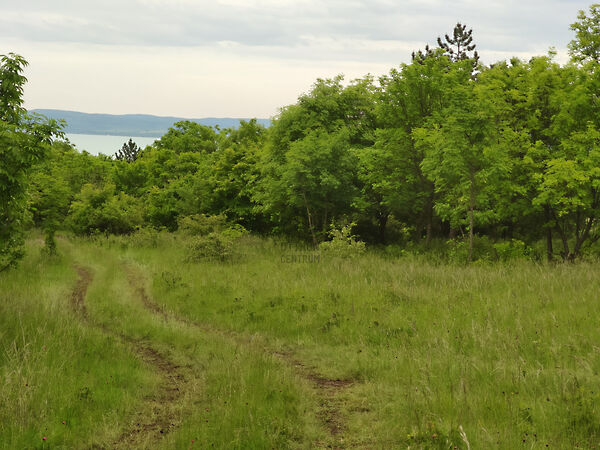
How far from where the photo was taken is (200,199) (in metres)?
36.0

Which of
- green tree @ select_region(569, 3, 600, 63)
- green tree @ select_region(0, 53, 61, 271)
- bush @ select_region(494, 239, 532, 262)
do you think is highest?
green tree @ select_region(569, 3, 600, 63)

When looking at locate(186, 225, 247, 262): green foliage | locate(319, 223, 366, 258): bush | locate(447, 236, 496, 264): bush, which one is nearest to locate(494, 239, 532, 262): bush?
locate(447, 236, 496, 264): bush

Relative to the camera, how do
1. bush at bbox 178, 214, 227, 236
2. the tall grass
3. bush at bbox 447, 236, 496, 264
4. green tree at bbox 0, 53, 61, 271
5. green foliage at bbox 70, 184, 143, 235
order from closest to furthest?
the tall grass, green tree at bbox 0, 53, 61, 271, bush at bbox 447, 236, 496, 264, bush at bbox 178, 214, 227, 236, green foliage at bbox 70, 184, 143, 235

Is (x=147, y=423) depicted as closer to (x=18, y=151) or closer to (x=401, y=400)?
(x=401, y=400)

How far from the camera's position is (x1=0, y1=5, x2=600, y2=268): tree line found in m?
17.9

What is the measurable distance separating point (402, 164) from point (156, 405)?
22325 mm

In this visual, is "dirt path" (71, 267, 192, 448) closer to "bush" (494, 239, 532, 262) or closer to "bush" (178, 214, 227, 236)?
"bush" (178, 214, 227, 236)

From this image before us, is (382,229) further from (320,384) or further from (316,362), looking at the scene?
(320,384)

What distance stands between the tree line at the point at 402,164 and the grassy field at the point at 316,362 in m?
4.01

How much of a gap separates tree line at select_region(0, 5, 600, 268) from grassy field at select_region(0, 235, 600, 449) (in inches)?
158

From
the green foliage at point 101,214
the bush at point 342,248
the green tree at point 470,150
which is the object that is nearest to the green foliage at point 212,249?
the bush at point 342,248

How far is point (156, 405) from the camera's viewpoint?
24.0ft

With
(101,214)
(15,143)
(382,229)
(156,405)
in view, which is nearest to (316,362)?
(156,405)

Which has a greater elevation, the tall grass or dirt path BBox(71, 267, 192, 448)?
the tall grass
